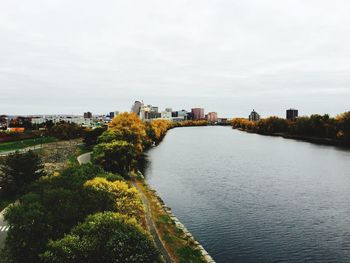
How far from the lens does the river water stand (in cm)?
2889

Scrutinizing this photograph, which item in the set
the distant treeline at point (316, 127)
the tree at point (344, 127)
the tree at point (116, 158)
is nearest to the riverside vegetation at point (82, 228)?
the tree at point (116, 158)

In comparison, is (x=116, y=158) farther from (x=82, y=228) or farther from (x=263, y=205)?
(x=82, y=228)

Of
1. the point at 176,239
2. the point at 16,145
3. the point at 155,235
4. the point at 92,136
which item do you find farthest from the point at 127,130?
the point at 176,239

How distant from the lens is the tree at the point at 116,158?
52344 mm

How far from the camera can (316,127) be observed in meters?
134

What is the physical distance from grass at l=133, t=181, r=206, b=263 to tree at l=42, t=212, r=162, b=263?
819cm

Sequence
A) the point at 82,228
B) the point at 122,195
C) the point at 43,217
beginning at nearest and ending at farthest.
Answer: the point at 82,228, the point at 43,217, the point at 122,195

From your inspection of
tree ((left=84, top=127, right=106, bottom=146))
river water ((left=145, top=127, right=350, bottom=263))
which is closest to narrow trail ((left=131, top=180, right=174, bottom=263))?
river water ((left=145, top=127, right=350, bottom=263))

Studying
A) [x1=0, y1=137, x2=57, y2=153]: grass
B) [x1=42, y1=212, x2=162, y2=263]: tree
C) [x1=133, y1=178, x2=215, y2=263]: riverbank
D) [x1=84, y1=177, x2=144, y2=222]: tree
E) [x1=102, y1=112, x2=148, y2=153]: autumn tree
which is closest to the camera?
[x1=42, y1=212, x2=162, y2=263]: tree

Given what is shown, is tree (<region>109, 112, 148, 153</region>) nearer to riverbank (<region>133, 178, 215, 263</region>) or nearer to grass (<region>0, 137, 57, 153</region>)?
grass (<region>0, 137, 57, 153</region>)

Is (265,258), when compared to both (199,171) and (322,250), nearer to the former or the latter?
(322,250)

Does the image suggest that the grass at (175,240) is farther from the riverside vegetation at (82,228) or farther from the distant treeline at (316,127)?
the distant treeline at (316,127)

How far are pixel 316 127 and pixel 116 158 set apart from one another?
105m

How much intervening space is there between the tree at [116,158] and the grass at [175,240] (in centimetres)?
1770
